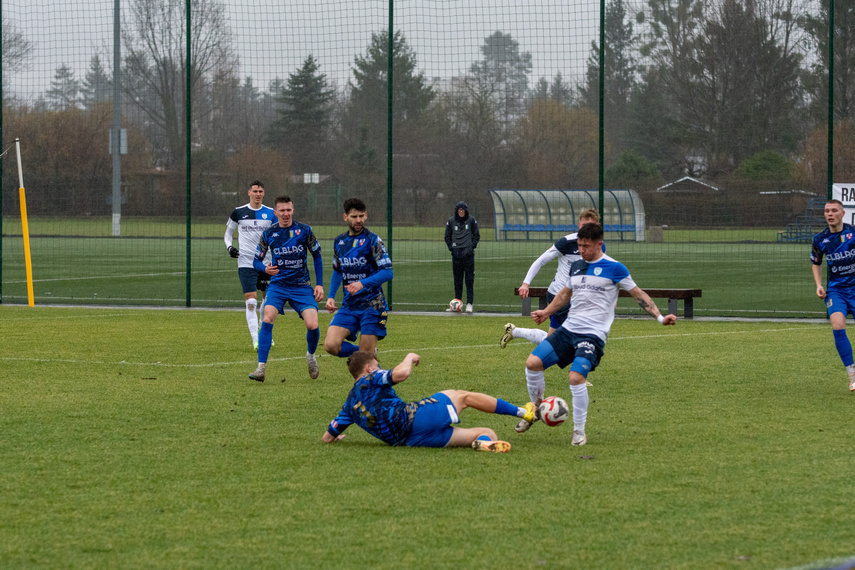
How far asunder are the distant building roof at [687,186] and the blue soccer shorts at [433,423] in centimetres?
1307

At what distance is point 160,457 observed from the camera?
7.43 meters

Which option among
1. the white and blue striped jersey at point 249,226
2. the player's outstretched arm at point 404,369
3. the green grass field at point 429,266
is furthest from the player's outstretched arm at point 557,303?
the green grass field at point 429,266

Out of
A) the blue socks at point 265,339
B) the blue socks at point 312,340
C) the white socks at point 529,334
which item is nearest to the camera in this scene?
the white socks at point 529,334

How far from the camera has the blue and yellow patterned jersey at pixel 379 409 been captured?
761cm

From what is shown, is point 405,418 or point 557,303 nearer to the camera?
point 405,418

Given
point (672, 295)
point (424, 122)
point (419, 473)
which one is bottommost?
point (419, 473)

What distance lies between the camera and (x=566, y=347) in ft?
27.5

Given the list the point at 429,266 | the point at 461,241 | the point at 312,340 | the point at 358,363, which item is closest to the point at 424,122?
the point at 461,241

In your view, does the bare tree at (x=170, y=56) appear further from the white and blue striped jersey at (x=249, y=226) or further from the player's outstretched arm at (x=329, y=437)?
the player's outstretched arm at (x=329, y=437)

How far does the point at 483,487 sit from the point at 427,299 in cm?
1529

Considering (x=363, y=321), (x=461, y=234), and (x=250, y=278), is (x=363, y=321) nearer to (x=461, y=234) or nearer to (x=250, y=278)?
(x=250, y=278)

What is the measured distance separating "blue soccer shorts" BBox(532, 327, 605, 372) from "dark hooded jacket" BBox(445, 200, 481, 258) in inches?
436

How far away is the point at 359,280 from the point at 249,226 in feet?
13.6

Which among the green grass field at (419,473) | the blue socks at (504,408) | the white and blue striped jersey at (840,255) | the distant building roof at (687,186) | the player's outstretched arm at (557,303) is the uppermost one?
the distant building roof at (687,186)
